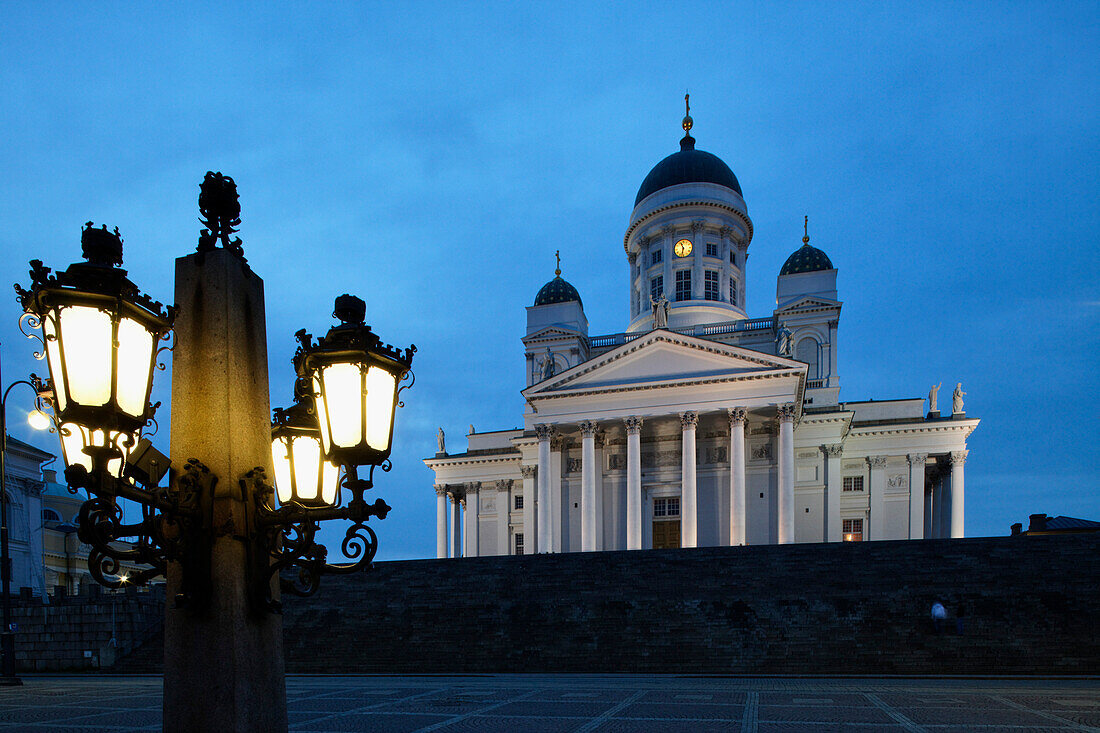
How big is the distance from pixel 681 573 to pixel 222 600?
82.0 feet

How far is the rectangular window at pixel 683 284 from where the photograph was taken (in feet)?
186

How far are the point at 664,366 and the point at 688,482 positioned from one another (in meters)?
6.61

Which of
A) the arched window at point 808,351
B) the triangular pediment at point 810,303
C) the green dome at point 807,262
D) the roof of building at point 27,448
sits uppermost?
the green dome at point 807,262

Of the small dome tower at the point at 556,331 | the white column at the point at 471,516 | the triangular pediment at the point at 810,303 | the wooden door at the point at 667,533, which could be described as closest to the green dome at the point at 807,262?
the triangular pediment at the point at 810,303

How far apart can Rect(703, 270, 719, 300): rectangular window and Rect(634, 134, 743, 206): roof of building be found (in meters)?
8.16

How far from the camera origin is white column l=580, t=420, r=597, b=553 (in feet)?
132

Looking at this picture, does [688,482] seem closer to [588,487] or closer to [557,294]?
[588,487]

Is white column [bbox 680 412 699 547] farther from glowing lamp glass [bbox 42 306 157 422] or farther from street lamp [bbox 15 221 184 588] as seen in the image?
glowing lamp glass [bbox 42 306 157 422]

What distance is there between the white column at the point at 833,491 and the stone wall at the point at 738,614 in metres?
→ 17.8

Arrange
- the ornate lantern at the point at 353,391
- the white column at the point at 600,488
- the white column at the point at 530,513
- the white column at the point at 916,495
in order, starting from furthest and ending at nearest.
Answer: the white column at the point at 530,513, the white column at the point at 916,495, the white column at the point at 600,488, the ornate lantern at the point at 353,391

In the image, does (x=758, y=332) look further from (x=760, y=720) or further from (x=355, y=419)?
(x=355, y=419)

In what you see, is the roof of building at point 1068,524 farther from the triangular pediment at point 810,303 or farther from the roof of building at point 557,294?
the roof of building at point 557,294

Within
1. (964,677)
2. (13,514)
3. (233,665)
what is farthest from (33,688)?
(13,514)

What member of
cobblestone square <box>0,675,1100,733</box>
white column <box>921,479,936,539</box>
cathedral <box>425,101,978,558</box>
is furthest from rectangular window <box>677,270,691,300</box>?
cobblestone square <box>0,675,1100,733</box>
